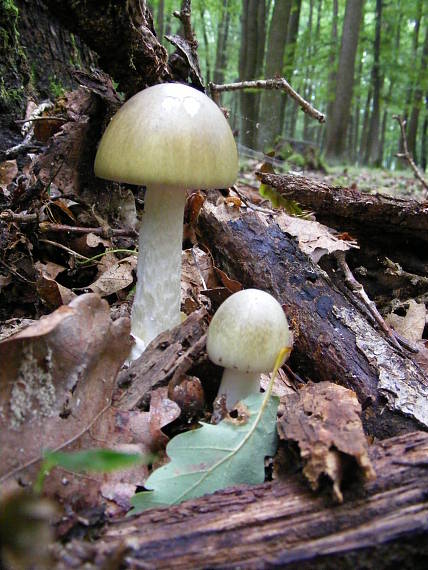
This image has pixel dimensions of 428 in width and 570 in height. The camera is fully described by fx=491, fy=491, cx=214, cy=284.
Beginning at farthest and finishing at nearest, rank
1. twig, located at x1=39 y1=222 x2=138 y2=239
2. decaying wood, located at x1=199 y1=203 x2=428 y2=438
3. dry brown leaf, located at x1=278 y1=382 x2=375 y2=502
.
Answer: twig, located at x1=39 y1=222 x2=138 y2=239 < decaying wood, located at x1=199 y1=203 x2=428 y2=438 < dry brown leaf, located at x1=278 y1=382 x2=375 y2=502

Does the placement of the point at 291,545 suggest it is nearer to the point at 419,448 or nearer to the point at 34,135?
the point at 419,448

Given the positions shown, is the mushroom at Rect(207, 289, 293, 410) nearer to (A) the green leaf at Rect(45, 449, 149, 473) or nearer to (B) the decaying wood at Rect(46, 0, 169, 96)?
(A) the green leaf at Rect(45, 449, 149, 473)

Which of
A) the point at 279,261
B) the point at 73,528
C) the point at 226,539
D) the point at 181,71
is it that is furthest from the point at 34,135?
the point at 226,539

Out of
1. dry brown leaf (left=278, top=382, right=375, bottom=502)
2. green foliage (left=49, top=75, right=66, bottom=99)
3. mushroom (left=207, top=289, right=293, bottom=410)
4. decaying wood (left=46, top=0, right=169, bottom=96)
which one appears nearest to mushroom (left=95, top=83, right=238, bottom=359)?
mushroom (left=207, top=289, right=293, bottom=410)

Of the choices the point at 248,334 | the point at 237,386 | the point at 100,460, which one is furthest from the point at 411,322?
the point at 100,460

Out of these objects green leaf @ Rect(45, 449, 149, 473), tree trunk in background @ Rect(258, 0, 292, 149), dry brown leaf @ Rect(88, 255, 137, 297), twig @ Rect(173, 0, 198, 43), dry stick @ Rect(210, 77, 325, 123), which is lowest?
dry brown leaf @ Rect(88, 255, 137, 297)

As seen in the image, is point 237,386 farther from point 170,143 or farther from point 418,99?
point 418,99

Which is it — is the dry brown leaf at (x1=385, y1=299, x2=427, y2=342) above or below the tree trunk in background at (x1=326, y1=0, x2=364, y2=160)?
below
